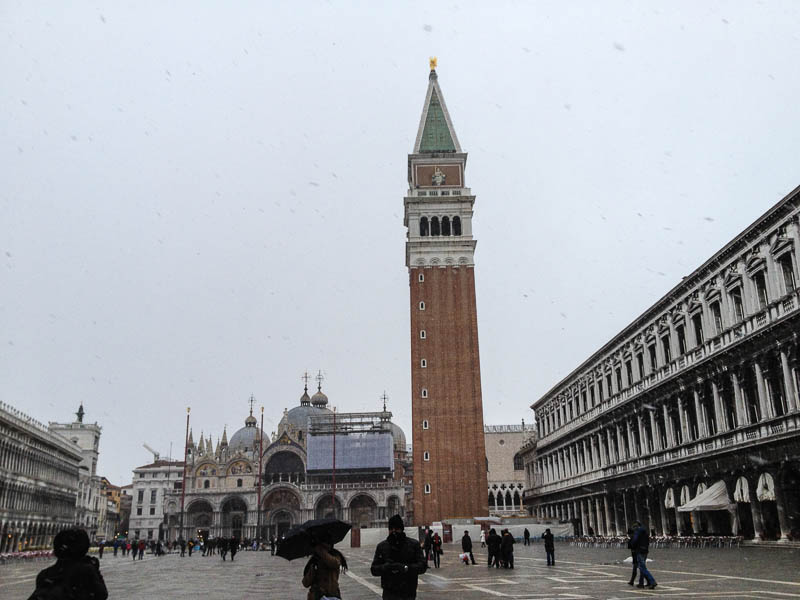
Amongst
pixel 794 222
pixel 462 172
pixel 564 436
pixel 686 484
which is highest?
pixel 462 172

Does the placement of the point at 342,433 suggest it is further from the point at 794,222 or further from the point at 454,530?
the point at 794,222

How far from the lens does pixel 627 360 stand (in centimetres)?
4469

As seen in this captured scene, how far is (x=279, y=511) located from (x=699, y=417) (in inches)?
2513

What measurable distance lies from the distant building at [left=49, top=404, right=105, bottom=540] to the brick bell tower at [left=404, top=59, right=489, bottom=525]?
156ft

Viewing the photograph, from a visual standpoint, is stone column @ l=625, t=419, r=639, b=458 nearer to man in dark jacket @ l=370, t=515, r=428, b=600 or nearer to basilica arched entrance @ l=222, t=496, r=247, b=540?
Answer: man in dark jacket @ l=370, t=515, r=428, b=600

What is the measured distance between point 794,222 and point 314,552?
2552 cm

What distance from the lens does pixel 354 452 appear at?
3548 inches

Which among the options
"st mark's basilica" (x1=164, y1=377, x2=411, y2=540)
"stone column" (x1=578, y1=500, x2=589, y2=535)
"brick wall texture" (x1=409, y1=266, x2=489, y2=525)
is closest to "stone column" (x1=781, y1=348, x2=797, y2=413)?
"stone column" (x1=578, y1=500, x2=589, y2=535)

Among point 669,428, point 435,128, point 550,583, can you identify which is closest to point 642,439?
point 669,428

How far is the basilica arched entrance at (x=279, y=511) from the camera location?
8756 cm

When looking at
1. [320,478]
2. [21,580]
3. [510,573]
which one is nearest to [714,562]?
[510,573]

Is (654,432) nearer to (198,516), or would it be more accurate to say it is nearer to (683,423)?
(683,423)

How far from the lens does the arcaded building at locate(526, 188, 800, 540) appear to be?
27547 mm

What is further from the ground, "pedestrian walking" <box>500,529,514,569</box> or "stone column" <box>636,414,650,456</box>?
"stone column" <box>636,414,650,456</box>
